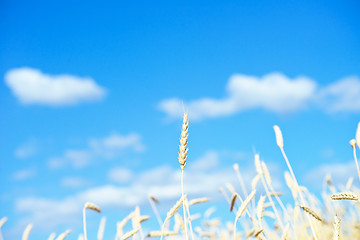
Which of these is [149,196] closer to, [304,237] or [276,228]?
[304,237]

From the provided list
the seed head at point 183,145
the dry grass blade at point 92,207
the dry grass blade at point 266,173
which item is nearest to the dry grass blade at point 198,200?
the dry grass blade at point 266,173

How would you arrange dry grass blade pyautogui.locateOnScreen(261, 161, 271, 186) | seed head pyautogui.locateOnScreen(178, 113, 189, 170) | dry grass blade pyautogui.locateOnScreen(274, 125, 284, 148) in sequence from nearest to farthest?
1. seed head pyautogui.locateOnScreen(178, 113, 189, 170)
2. dry grass blade pyautogui.locateOnScreen(274, 125, 284, 148)
3. dry grass blade pyautogui.locateOnScreen(261, 161, 271, 186)

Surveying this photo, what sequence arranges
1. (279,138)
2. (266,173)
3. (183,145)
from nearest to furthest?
1. (183,145)
2. (279,138)
3. (266,173)

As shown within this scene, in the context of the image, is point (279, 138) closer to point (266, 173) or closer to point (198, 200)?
point (266, 173)

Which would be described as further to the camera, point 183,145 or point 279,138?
point 279,138

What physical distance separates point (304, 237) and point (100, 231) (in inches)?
84.0

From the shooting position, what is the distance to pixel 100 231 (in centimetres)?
333

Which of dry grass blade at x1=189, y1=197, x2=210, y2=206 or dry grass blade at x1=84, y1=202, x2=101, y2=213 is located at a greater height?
dry grass blade at x1=84, y1=202, x2=101, y2=213

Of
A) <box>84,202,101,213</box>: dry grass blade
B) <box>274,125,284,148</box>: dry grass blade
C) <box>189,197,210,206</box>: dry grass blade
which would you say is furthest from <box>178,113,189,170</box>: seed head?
<box>189,197,210,206</box>: dry grass blade

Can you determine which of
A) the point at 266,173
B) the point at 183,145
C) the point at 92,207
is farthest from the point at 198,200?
the point at 183,145

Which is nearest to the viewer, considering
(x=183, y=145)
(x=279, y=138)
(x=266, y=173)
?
(x=183, y=145)

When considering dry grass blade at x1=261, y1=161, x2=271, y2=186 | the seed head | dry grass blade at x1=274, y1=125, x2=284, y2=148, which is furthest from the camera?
dry grass blade at x1=261, y1=161, x2=271, y2=186

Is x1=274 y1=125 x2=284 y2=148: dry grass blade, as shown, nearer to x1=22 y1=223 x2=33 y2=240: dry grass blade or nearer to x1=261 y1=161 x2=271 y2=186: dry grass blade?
x1=261 y1=161 x2=271 y2=186: dry grass blade

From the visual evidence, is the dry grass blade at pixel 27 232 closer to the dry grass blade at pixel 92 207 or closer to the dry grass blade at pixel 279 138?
the dry grass blade at pixel 92 207
